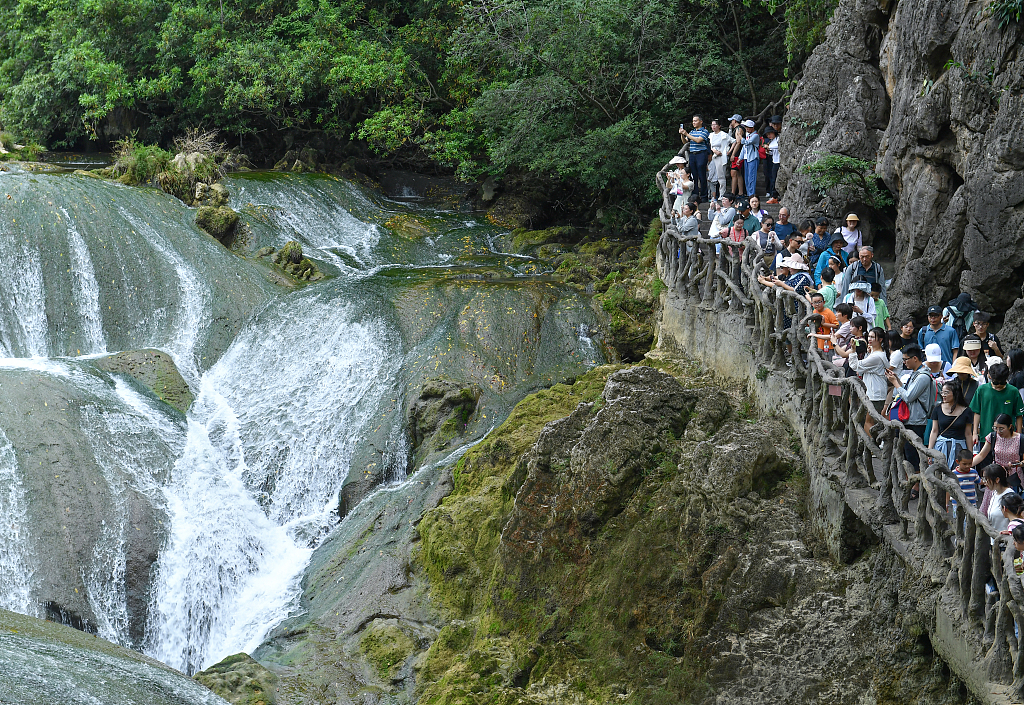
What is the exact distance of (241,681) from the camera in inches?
499

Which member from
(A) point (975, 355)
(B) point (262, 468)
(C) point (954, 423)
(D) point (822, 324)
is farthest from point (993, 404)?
(B) point (262, 468)

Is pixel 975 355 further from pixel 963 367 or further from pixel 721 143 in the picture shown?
pixel 721 143

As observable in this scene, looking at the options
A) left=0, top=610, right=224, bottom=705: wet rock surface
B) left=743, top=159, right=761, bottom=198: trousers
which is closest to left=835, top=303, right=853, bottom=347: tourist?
left=743, top=159, right=761, bottom=198: trousers

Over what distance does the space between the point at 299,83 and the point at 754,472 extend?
22126 millimetres

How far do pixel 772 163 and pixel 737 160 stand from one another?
1.22 m

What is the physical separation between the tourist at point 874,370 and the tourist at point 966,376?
0.67 meters

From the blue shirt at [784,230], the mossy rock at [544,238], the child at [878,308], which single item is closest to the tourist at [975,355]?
the child at [878,308]

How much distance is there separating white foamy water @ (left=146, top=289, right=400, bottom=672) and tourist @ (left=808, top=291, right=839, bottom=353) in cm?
840

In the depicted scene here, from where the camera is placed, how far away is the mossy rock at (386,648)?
13.1 meters

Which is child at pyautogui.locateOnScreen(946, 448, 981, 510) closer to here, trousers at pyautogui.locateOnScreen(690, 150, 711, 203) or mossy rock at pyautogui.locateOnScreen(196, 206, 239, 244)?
trousers at pyautogui.locateOnScreen(690, 150, 711, 203)

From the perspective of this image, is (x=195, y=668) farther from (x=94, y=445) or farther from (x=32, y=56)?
(x=32, y=56)

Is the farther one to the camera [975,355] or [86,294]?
[86,294]

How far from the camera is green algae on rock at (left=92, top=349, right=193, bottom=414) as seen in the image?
62.9 feet

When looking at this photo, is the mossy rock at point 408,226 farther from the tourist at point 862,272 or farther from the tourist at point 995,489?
the tourist at point 995,489
